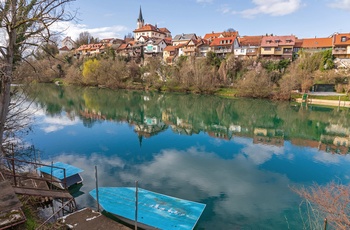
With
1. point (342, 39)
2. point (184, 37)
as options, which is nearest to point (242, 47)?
A: point (342, 39)

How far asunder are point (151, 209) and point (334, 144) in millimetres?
20714

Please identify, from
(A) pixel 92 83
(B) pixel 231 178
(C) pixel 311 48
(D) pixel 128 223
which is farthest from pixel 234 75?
(D) pixel 128 223

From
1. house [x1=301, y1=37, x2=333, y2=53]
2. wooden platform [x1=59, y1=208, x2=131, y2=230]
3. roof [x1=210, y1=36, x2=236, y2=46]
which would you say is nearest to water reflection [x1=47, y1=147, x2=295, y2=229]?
wooden platform [x1=59, y1=208, x2=131, y2=230]

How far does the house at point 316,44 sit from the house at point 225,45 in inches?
717

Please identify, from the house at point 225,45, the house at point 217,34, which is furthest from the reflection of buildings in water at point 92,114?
the house at point 217,34

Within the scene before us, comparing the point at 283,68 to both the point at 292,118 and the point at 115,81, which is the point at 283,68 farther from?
the point at 115,81

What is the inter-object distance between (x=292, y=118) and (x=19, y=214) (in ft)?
114

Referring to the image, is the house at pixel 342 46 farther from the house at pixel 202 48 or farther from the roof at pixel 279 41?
the house at pixel 202 48

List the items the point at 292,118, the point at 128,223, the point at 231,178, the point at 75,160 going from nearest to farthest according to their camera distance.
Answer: the point at 128,223 < the point at 231,178 < the point at 75,160 < the point at 292,118

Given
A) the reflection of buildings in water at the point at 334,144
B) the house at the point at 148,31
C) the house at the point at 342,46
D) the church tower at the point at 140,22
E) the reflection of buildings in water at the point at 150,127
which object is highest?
the church tower at the point at 140,22

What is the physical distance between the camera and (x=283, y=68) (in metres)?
59.4

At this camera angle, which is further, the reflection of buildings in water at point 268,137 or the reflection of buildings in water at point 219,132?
the reflection of buildings in water at point 219,132

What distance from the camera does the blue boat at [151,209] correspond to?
888 centimetres

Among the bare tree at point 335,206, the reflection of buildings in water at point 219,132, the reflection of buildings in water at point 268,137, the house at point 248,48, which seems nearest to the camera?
the bare tree at point 335,206
